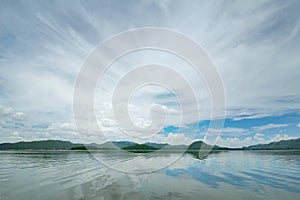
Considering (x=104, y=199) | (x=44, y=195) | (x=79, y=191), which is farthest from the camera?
(x=79, y=191)

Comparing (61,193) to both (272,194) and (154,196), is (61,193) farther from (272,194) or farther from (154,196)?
(272,194)

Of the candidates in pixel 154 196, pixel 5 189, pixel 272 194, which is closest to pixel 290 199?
pixel 272 194

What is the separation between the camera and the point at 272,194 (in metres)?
15.3

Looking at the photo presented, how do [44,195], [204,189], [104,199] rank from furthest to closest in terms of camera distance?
[204,189]
[44,195]
[104,199]

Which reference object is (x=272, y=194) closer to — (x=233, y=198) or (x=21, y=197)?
(x=233, y=198)

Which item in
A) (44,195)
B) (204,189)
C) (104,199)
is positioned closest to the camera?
(104,199)

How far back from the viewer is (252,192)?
15656mm

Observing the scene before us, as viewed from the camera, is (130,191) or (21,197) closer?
(21,197)

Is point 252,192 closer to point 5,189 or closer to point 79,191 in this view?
point 79,191

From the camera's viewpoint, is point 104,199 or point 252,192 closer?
point 104,199

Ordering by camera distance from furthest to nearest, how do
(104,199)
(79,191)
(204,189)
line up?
(204,189) < (79,191) < (104,199)

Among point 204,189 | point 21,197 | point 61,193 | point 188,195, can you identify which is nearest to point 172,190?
point 188,195

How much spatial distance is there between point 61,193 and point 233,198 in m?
12.2

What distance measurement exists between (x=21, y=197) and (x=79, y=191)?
3.69m
